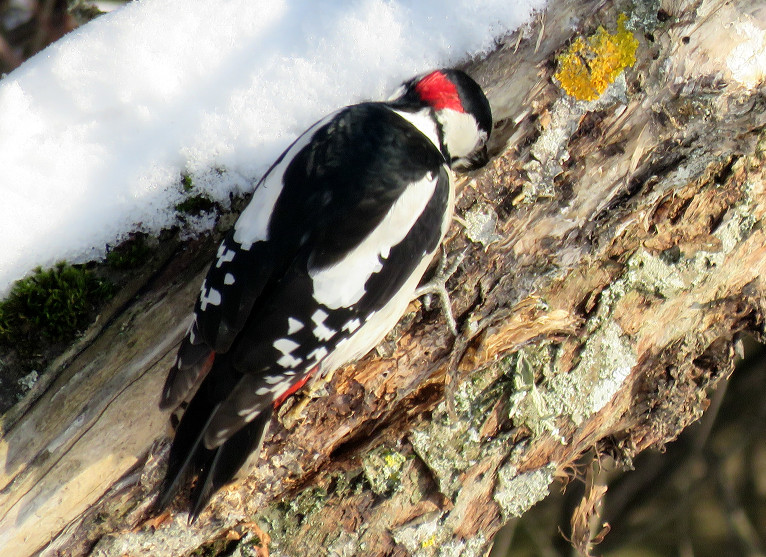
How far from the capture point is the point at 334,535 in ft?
5.60

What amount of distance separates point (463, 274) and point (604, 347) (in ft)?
1.40

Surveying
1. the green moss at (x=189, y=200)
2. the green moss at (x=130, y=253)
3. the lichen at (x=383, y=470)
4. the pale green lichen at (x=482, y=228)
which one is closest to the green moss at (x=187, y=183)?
the green moss at (x=189, y=200)

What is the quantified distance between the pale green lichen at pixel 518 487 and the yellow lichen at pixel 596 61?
95 centimetres

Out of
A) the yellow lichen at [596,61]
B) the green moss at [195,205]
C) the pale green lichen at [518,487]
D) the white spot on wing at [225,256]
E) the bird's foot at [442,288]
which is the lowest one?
the pale green lichen at [518,487]

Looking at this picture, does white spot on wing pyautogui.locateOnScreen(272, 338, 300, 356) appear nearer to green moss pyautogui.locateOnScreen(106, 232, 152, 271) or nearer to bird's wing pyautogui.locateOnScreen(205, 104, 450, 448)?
bird's wing pyautogui.locateOnScreen(205, 104, 450, 448)

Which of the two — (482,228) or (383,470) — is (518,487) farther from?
(482,228)

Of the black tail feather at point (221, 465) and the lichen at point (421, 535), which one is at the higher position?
the black tail feather at point (221, 465)

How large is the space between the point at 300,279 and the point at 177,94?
2.35ft

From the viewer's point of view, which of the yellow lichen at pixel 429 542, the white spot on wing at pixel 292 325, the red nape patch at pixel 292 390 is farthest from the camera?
the yellow lichen at pixel 429 542

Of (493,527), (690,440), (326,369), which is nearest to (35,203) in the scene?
(326,369)

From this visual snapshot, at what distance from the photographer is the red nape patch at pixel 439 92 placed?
1723 millimetres

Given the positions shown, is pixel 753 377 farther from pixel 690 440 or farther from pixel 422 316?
pixel 422 316

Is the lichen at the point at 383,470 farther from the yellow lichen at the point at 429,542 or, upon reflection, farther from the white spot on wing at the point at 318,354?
the white spot on wing at the point at 318,354

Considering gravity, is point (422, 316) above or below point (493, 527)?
above
